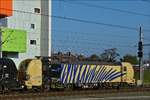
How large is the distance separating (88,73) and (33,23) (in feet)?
106

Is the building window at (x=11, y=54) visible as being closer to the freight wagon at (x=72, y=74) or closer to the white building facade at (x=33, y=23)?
the white building facade at (x=33, y=23)

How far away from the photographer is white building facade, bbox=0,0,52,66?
7675cm

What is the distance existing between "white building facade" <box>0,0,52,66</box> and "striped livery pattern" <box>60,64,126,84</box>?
25.2m

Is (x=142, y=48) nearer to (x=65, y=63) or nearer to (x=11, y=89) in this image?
(x=65, y=63)

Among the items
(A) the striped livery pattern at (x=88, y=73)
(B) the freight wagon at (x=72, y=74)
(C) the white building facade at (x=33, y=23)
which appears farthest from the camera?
(C) the white building facade at (x=33, y=23)

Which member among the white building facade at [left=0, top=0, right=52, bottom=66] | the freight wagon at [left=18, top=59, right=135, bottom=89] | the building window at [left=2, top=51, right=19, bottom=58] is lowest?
the freight wagon at [left=18, top=59, right=135, bottom=89]

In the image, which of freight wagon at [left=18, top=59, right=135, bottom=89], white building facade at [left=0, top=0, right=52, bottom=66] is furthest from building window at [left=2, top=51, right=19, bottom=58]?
freight wagon at [left=18, top=59, right=135, bottom=89]

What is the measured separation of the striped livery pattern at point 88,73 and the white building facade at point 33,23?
2519 centimetres

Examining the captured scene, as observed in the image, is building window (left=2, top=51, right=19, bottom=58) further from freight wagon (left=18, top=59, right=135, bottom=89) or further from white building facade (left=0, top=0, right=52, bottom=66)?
freight wagon (left=18, top=59, right=135, bottom=89)

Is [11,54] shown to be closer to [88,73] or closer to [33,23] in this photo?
[33,23]

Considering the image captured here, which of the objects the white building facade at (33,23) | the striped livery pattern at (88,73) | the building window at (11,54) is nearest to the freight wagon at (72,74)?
the striped livery pattern at (88,73)

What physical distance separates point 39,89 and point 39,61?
261cm

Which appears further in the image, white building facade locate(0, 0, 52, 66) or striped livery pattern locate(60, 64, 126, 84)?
white building facade locate(0, 0, 52, 66)

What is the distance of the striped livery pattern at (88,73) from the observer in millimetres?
46875
